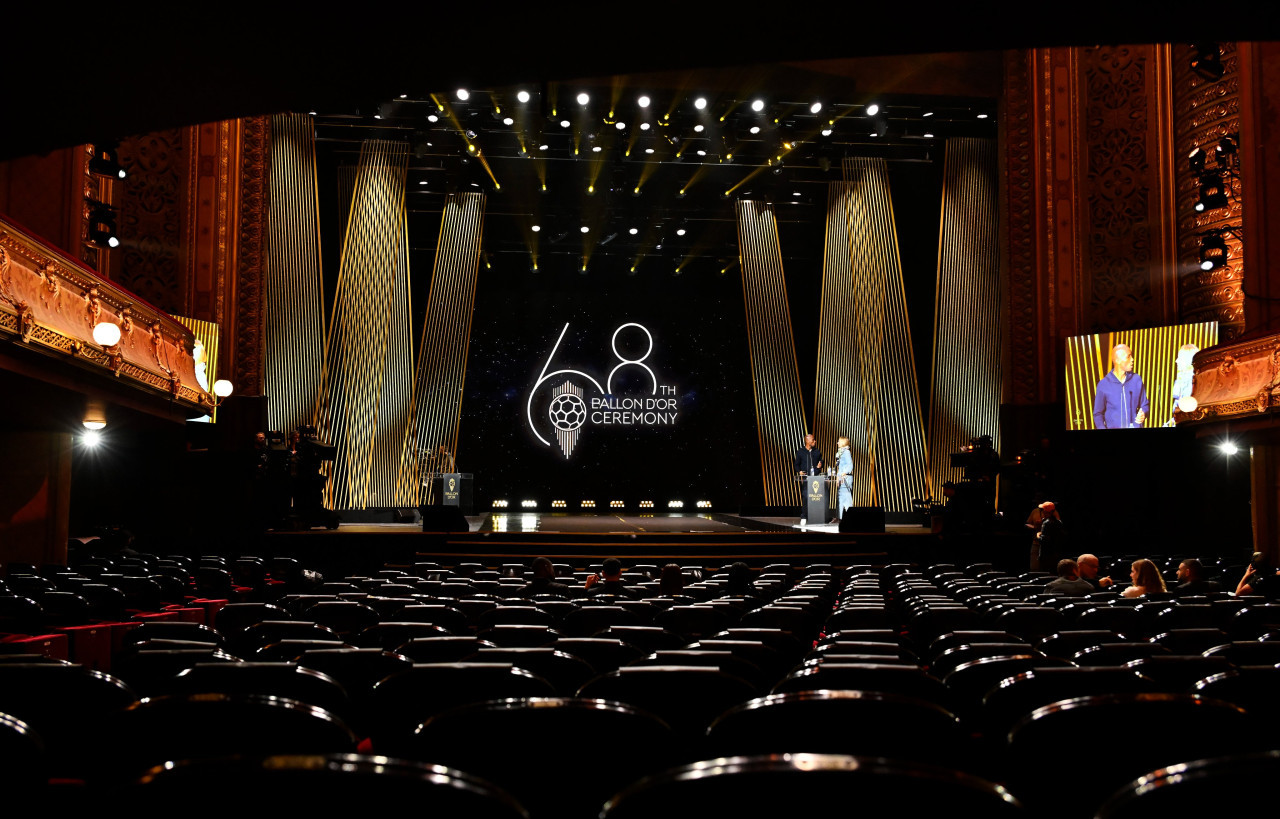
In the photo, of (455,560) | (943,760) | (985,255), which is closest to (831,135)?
(985,255)

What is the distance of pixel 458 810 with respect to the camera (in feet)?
4.35

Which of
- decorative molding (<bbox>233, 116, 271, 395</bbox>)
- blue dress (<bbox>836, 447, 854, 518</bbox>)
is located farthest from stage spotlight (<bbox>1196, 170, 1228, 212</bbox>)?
decorative molding (<bbox>233, 116, 271, 395</bbox>)

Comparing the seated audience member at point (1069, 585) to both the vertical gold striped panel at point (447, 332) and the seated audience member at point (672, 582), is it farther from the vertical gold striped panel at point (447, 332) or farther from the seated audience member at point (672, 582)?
the vertical gold striped panel at point (447, 332)

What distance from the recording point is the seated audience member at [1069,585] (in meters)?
7.48

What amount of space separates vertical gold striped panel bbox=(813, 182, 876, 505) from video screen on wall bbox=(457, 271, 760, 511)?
8.57 ft

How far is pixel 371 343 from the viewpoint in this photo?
2148 centimetres

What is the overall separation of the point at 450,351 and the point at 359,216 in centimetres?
374

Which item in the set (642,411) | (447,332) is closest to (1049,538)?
(642,411)

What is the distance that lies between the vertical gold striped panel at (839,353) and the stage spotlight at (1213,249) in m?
8.37

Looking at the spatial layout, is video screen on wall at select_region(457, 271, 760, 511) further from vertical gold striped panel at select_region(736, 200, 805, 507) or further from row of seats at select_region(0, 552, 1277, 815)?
row of seats at select_region(0, 552, 1277, 815)

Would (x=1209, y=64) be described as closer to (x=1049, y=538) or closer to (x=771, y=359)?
(x=1049, y=538)

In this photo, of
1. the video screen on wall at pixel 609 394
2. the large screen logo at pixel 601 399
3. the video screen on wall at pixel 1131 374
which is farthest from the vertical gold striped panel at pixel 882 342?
the large screen logo at pixel 601 399

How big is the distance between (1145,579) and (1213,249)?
943 cm

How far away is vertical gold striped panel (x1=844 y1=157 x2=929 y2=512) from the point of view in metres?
21.6
